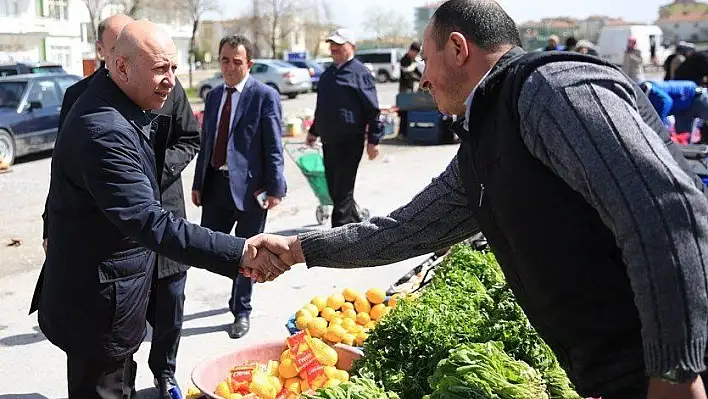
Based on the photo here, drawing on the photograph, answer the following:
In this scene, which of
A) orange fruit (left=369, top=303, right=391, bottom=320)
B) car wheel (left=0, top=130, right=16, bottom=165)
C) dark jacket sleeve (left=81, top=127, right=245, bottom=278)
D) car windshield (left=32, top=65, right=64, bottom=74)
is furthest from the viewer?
car windshield (left=32, top=65, right=64, bottom=74)

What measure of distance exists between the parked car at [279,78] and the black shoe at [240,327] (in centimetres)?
2711

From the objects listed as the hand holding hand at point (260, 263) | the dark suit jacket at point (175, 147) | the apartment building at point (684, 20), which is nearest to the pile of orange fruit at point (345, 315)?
the dark suit jacket at point (175, 147)

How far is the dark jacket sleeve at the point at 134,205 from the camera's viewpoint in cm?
313

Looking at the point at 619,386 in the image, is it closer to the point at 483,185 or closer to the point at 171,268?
the point at 483,185

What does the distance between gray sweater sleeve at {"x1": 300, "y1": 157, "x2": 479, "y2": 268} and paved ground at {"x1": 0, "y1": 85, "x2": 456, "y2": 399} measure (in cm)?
214

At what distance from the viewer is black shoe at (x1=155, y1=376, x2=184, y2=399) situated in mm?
4742

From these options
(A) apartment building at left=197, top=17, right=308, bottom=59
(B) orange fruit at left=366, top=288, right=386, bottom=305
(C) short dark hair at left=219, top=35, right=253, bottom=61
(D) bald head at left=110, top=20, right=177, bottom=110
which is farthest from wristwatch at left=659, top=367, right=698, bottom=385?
(A) apartment building at left=197, top=17, right=308, bottom=59

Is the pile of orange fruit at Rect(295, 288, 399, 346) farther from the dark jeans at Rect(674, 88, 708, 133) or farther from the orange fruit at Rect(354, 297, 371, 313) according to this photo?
the dark jeans at Rect(674, 88, 708, 133)

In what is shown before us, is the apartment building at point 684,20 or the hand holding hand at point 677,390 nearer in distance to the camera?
the hand holding hand at point 677,390

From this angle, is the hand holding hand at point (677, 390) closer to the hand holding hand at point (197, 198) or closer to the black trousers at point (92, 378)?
A: the black trousers at point (92, 378)

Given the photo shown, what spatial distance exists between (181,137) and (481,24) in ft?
10.5

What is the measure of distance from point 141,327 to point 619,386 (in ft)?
7.41

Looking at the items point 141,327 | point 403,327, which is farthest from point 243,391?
point 403,327

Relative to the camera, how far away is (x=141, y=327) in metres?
3.60
